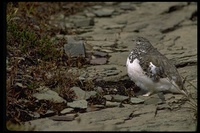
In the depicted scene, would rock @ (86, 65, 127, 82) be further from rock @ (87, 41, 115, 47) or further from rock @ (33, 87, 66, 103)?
rock @ (87, 41, 115, 47)

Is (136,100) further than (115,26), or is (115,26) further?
(115,26)

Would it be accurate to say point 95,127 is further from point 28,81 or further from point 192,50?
point 192,50

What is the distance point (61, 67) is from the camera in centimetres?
919

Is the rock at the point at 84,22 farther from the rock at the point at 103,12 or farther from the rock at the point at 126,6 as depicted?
the rock at the point at 126,6

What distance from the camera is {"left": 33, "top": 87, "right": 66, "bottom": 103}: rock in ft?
25.6

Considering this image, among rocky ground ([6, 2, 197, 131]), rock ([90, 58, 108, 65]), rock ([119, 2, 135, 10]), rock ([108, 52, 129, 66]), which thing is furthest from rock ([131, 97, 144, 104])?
rock ([119, 2, 135, 10])

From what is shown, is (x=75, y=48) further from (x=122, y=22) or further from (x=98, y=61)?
(x=122, y=22)

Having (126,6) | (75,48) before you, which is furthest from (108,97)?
(126,6)

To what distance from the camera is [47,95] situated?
7.91 metres

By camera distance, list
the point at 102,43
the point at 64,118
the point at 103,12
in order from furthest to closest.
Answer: the point at 103,12
the point at 102,43
the point at 64,118

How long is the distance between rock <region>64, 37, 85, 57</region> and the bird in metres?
1.70

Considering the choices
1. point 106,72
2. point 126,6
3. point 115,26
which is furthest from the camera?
point 126,6

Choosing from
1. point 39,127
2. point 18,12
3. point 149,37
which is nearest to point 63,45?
point 18,12

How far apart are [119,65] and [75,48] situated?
Answer: 3.53ft
